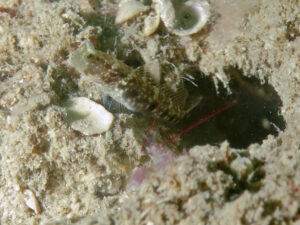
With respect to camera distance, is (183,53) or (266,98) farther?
(266,98)

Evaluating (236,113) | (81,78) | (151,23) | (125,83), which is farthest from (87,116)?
(236,113)

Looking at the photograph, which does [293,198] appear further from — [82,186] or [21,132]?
[21,132]

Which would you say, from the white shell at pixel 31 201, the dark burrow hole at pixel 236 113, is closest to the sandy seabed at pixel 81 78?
the white shell at pixel 31 201

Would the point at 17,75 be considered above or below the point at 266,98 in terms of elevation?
above


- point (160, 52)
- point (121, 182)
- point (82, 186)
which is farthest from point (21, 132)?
point (160, 52)

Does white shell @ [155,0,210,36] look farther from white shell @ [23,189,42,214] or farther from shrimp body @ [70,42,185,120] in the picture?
white shell @ [23,189,42,214]

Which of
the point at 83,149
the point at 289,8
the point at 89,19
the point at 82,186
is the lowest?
the point at 82,186

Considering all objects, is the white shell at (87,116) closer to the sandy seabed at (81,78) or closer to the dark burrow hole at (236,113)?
the sandy seabed at (81,78)
